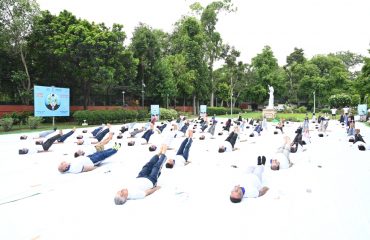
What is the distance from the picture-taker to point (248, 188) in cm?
530

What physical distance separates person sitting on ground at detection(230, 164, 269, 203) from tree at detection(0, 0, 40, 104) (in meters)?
24.4

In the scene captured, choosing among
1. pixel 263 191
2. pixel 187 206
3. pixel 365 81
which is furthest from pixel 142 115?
pixel 187 206

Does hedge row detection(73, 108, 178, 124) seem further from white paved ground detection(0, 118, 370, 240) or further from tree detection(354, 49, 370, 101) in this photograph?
tree detection(354, 49, 370, 101)

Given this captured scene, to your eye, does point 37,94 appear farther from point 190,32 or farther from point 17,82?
point 190,32

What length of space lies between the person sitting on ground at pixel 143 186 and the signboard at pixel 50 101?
16.4 m

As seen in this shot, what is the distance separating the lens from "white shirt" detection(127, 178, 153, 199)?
529cm

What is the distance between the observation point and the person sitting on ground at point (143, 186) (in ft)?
16.5

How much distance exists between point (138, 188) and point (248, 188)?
1.91m

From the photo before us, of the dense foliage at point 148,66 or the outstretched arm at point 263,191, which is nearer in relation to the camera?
the outstretched arm at point 263,191

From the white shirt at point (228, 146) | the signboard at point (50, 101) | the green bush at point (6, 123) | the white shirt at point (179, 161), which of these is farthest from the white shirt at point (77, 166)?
the green bush at point (6, 123)

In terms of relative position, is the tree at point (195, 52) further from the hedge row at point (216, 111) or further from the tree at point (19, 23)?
the tree at point (19, 23)

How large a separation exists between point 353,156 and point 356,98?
47.8 metres

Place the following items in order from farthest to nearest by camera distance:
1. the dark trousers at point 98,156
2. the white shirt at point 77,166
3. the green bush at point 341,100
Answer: the green bush at point 341,100
the dark trousers at point 98,156
the white shirt at point 77,166

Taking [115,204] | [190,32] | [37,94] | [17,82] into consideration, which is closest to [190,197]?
[115,204]
